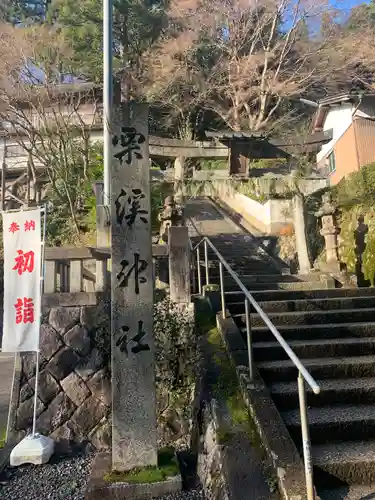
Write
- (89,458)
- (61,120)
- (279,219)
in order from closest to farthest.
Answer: (89,458) < (61,120) < (279,219)

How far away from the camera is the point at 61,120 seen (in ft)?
42.4

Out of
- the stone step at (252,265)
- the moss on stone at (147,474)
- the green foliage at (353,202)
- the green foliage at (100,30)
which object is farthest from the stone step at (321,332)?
the green foliage at (100,30)

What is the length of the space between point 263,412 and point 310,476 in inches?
32.2

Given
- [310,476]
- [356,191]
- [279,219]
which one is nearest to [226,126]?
[279,219]

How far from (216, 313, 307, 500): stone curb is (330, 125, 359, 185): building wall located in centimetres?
1521

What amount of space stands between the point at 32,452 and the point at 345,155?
17520mm

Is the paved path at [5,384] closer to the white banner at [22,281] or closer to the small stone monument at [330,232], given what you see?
the white banner at [22,281]

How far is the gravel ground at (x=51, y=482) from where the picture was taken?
12.1 ft

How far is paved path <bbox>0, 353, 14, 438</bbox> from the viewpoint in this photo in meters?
7.14

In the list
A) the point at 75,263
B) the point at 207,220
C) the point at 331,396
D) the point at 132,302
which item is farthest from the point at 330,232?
the point at 207,220

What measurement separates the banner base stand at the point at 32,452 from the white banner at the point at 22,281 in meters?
1.05

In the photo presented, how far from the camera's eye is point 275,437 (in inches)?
118

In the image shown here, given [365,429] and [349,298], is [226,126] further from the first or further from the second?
[365,429]

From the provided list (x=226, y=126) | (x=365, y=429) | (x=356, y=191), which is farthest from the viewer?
(x=226, y=126)
